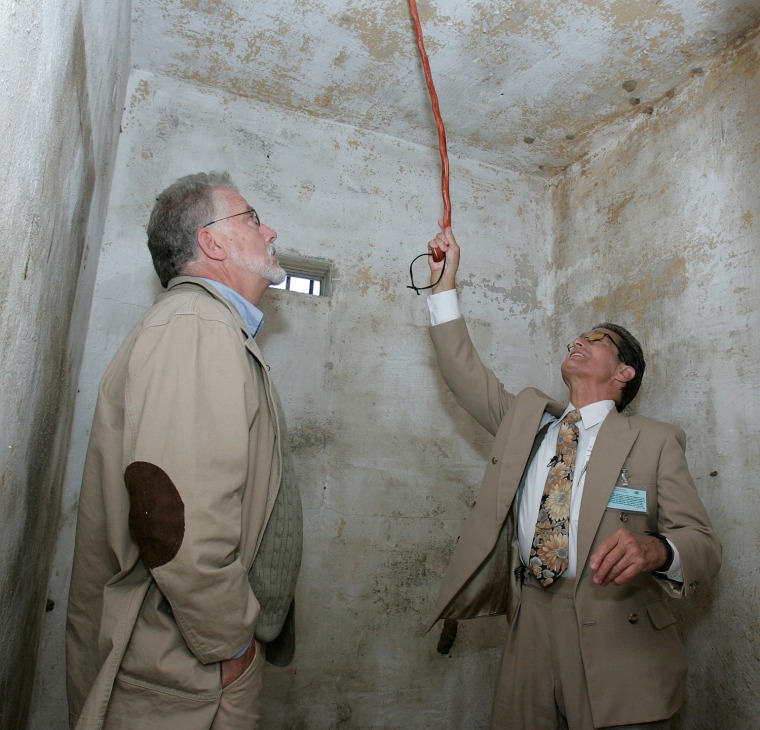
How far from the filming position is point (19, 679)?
145 centimetres

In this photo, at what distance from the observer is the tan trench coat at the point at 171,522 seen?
3.34 feet

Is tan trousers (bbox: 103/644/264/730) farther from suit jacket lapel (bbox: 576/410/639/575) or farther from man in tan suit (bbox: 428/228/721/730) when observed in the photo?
suit jacket lapel (bbox: 576/410/639/575)

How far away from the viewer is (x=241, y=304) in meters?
1.46

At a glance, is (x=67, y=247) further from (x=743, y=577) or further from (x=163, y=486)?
(x=743, y=577)

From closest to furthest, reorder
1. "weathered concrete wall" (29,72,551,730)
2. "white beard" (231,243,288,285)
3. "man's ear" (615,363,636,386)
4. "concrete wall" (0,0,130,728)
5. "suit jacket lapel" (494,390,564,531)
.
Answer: "concrete wall" (0,0,130,728)
"white beard" (231,243,288,285)
"suit jacket lapel" (494,390,564,531)
"man's ear" (615,363,636,386)
"weathered concrete wall" (29,72,551,730)

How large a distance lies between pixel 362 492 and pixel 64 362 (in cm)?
119

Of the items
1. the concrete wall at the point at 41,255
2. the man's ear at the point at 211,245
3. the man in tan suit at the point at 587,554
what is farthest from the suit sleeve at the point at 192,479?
the man in tan suit at the point at 587,554

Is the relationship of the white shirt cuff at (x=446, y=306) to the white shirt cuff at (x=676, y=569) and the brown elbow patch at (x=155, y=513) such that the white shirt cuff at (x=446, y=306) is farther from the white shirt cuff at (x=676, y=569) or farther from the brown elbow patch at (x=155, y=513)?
the brown elbow patch at (x=155, y=513)

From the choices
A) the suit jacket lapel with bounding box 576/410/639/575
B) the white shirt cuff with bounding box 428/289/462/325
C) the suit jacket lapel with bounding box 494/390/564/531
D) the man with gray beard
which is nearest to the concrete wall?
the man with gray beard

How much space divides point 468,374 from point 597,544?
0.68 m

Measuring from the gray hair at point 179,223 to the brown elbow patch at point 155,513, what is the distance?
2.06ft

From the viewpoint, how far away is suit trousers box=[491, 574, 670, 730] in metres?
1.51

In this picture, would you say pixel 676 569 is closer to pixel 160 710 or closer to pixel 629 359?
pixel 629 359

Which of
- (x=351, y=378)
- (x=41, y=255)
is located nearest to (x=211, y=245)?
(x=41, y=255)
